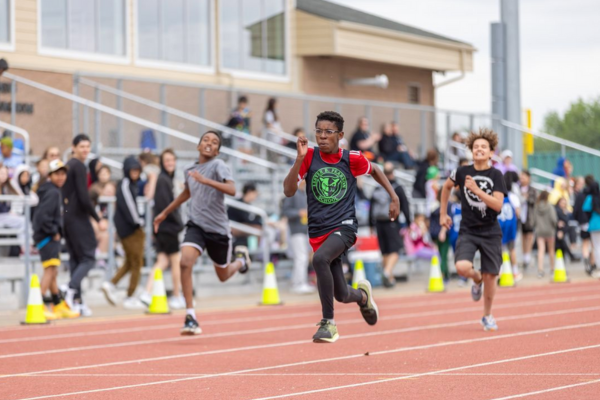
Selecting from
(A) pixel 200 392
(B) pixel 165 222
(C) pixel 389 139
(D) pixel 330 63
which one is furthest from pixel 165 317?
(D) pixel 330 63

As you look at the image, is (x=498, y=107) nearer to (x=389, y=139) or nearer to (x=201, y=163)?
(x=389, y=139)

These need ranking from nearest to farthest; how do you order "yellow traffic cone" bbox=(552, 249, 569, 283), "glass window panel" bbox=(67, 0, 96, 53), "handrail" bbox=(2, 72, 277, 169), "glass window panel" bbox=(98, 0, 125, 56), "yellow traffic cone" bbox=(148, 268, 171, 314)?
"yellow traffic cone" bbox=(148, 268, 171, 314) < "handrail" bbox=(2, 72, 277, 169) < "yellow traffic cone" bbox=(552, 249, 569, 283) < "glass window panel" bbox=(67, 0, 96, 53) < "glass window panel" bbox=(98, 0, 125, 56)

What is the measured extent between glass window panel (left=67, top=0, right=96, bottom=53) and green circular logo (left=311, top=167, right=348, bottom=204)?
15.3 m

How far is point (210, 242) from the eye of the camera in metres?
12.8

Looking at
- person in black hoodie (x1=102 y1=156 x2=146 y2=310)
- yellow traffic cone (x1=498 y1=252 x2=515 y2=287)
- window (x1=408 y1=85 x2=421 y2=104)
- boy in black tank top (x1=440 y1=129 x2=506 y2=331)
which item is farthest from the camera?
window (x1=408 y1=85 x2=421 y2=104)

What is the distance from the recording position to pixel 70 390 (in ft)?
28.9

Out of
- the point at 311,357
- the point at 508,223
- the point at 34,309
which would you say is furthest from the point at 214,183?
the point at 508,223

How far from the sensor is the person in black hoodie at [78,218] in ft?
50.5

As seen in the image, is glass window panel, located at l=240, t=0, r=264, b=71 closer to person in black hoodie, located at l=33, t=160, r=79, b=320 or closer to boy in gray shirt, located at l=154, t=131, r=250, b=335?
person in black hoodie, located at l=33, t=160, r=79, b=320

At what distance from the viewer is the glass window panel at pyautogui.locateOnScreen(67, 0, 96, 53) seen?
80.3 ft

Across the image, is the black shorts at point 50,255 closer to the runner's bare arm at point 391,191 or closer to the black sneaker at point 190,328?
the black sneaker at point 190,328

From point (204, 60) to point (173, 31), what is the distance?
1.20 metres

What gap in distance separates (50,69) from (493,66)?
12206 millimetres

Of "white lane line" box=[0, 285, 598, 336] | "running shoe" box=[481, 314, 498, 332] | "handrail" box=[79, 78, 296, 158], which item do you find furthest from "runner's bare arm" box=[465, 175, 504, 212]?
"handrail" box=[79, 78, 296, 158]
